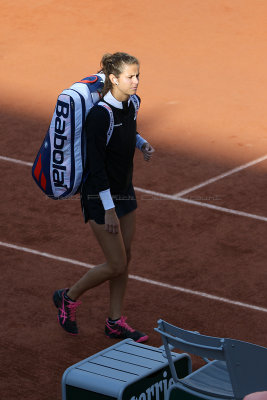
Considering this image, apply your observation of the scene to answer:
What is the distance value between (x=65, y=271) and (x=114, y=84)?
2.45 m

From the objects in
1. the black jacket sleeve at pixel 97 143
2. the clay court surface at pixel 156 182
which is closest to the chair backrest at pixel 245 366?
the clay court surface at pixel 156 182

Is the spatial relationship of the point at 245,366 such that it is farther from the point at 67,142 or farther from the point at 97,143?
the point at 67,142

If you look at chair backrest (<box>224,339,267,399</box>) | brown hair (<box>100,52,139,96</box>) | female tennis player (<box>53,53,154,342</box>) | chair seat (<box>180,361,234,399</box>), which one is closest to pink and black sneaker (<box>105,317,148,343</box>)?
female tennis player (<box>53,53,154,342</box>)

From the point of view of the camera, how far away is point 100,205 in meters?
7.20

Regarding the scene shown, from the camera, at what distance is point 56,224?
32.4ft

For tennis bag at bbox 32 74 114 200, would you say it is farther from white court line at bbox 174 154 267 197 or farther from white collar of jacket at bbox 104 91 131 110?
white court line at bbox 174 154 267 197

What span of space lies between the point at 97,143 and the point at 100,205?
0.54 m

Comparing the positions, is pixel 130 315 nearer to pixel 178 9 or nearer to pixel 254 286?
pixel 254 286

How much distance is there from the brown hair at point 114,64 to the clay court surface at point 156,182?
214cm

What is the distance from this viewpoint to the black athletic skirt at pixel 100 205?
722 cm

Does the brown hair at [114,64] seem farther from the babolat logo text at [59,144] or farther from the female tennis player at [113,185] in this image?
the babolat logo text at [59,144]

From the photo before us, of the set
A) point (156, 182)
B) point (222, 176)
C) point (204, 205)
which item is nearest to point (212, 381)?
point (204, 205)

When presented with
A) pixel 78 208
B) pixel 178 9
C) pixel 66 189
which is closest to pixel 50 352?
pixel 66 189

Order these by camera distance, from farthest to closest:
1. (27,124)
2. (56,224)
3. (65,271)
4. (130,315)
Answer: (27,124), (56,224), (65,271), (130,315)
